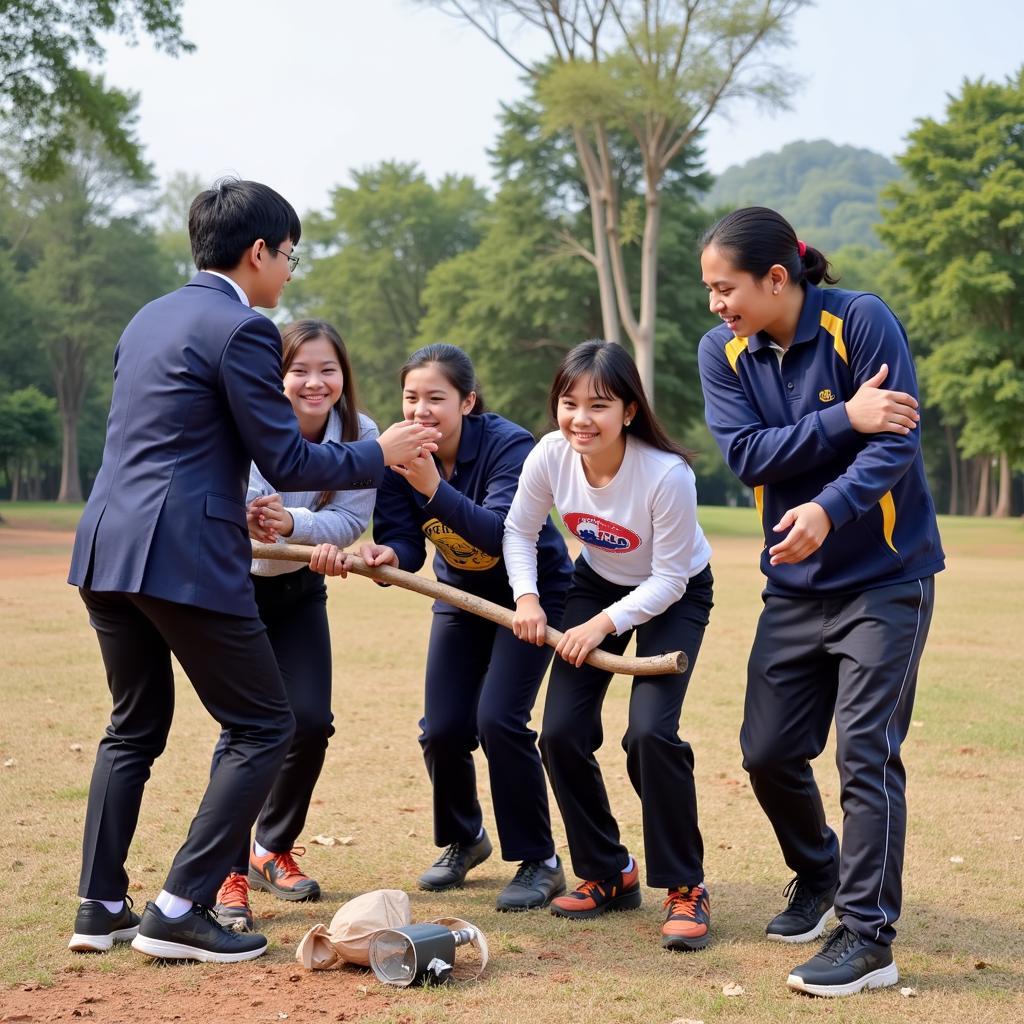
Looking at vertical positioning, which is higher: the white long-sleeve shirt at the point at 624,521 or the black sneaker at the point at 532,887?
the white long-sleeve shirt at the point at 624,521

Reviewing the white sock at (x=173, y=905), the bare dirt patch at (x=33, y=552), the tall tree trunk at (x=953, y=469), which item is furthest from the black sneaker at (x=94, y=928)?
the tall tree trunk at (x=953, y=469)

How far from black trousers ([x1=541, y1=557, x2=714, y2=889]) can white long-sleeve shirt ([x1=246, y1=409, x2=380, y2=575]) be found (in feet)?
3.08

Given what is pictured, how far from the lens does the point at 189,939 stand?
4207 mm

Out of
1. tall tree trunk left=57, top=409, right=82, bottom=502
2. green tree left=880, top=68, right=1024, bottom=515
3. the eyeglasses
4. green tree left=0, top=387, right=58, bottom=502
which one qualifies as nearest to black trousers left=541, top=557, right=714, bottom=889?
the eyeglasses

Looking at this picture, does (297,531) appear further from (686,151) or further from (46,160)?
(686,151)

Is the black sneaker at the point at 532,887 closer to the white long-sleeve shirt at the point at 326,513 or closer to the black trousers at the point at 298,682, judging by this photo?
the black trousers at the point at 298,682

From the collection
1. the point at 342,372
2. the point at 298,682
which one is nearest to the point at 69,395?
the point at 342,372

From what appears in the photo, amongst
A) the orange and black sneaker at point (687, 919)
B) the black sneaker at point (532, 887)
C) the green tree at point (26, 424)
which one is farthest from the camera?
the green tree at point (26, 424)

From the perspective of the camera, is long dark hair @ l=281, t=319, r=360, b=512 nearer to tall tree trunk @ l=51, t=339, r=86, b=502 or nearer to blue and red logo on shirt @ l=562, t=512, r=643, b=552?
blue and red logo on shirt @ l=562, t=512, r=643, b=552

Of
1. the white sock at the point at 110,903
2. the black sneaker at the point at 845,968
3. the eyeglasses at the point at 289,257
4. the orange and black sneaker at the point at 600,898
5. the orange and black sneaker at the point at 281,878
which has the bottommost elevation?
the orange and black sneaker at the point at 281,878

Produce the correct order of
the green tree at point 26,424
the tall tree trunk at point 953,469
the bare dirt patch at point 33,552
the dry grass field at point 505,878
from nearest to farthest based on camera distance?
the dry grass field at point 505,878
the bare dirt patch at point 33,552
the green tree at point 26,424
the tall tree trunk at point 953,469

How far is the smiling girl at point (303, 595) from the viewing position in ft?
16.5

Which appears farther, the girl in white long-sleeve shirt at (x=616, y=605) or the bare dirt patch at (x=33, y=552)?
the bare dirt patch at (x=33, y=552)

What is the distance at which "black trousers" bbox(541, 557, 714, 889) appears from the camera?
4594 mm
